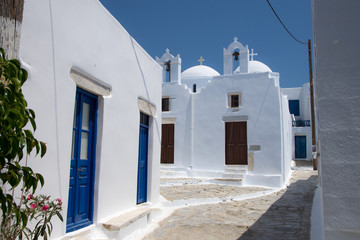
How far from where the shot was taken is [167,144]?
50.1 ft

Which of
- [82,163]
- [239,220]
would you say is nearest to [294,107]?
[239,220]

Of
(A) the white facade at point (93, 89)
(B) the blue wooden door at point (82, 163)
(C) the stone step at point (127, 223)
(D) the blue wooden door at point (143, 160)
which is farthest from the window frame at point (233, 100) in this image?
(B) the blue wooden door at point (82, 163)

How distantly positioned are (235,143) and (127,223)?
9.68 m

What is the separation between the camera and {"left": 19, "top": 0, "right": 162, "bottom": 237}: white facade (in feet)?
11.8

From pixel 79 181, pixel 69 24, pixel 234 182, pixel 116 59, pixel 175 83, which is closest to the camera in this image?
pixel 69 24

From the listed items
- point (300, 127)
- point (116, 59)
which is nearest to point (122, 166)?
point (116, 59)

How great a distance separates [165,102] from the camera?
15852 millimetres

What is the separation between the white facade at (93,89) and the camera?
359 centimetres

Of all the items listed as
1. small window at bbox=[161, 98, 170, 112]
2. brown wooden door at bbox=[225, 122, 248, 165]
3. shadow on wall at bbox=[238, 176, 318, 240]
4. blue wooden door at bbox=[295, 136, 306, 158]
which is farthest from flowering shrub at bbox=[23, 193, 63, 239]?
blue wooden door at bbox=[295, 136, 306, 158]

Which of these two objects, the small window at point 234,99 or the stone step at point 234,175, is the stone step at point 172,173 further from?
the small window at point 234,99

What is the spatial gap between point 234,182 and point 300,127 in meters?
11.4

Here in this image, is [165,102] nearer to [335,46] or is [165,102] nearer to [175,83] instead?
[175,83]

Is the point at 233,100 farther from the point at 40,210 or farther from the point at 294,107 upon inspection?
the point at 294,107

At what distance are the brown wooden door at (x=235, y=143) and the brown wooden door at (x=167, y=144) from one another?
267 centimetres
